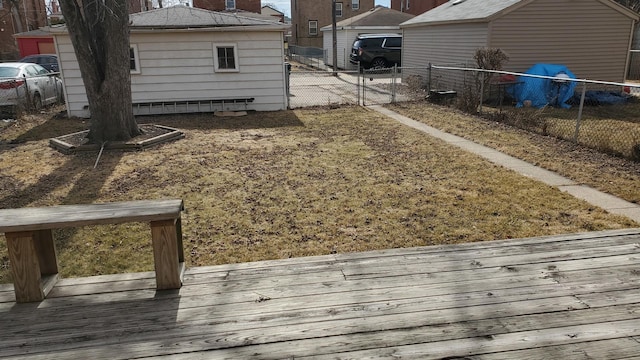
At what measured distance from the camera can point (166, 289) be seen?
3322 millimetres

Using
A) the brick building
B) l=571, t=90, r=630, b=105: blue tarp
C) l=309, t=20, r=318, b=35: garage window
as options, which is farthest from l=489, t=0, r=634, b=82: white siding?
l=309, t=20, r=318, b=35: garage window

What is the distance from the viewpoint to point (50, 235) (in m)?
3.42

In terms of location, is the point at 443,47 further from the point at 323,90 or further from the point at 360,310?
the point at 360,310

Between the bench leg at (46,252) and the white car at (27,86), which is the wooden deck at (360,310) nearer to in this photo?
the bench leg at (46,252)

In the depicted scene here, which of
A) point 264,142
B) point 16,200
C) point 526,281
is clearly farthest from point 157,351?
point 264,142

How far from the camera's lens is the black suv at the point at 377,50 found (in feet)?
86.2

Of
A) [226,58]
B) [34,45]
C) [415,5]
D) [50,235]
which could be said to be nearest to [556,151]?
[50,235]

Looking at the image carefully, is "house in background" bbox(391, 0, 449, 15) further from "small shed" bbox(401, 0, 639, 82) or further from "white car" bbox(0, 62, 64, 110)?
"white car" bbox(0, 62, 64, 110)

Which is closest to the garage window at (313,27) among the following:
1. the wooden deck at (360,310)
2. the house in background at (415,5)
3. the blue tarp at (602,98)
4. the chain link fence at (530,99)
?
the house in background at (415,5)

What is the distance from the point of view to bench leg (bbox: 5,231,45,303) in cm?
303

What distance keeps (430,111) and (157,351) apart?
11982 millimetres

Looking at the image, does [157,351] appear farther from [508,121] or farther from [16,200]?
[508,121]

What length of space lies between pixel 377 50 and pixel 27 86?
60.1 ft

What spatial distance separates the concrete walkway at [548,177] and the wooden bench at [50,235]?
4885 mm
